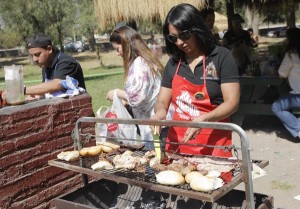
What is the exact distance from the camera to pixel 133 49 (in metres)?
3.78

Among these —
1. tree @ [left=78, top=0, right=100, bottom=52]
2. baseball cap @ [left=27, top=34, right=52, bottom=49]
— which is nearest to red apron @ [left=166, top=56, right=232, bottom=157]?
baseball cap @ [left=27, top=34, right=52, bottom=49]

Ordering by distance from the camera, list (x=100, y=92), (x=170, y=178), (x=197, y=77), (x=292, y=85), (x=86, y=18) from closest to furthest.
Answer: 1. (x=170, y=178)
2. (x=197, y=77)
3. (x=292, y=85)
4. (x=100, y=92)
5. (x=86, y=18)

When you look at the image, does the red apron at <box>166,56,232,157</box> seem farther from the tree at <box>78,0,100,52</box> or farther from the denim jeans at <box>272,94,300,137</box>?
the tree at <box>78,0,100,52</box>

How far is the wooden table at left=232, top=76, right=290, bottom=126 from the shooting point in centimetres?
658

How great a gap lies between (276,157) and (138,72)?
8.74ft

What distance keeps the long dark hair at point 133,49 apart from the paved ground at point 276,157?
1.68 m

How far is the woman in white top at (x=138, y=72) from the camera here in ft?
12.1

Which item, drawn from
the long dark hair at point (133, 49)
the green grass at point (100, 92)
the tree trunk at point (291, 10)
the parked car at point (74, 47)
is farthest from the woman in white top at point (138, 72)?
the parked car at point (74, 47)

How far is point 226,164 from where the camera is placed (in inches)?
87.9

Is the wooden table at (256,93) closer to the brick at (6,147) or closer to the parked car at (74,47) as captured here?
the brick at (6,147)

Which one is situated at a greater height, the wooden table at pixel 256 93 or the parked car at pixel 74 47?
the wooden table at pixel 256 93

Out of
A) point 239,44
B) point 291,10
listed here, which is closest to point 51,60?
point 239,44

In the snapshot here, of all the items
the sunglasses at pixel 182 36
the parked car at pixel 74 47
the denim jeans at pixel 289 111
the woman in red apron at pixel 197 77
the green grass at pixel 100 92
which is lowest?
the parked car at pixel 74 47

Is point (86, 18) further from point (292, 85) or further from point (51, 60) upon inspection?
point (51, 60)
